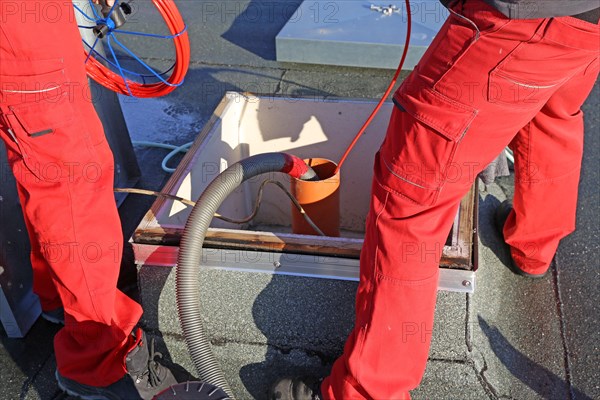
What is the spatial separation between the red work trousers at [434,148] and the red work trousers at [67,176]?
0.65 m

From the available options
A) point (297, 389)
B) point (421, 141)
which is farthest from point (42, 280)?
point (421, 141)

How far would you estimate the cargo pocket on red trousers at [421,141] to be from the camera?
125cm

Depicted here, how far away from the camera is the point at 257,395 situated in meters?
1.72

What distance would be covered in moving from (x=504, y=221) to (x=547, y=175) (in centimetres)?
45

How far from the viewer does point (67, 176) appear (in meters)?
1.44

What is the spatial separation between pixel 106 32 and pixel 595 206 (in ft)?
6.63

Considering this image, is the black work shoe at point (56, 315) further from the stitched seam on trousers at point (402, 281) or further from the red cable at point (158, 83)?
the stitched seam on trousers at point (402, 281)

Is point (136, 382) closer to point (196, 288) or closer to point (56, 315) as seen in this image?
point (196, 288)

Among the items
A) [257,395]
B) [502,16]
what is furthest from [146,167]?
[502,16]

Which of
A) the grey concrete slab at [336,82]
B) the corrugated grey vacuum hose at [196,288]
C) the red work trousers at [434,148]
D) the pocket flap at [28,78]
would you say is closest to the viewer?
the red work trousers at [434,148]

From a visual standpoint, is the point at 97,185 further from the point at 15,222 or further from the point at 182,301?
the point at 15,222

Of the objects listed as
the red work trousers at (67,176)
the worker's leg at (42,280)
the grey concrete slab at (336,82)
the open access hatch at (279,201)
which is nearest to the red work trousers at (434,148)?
the open access hatch at (279,201)

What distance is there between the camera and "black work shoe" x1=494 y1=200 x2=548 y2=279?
211 cm

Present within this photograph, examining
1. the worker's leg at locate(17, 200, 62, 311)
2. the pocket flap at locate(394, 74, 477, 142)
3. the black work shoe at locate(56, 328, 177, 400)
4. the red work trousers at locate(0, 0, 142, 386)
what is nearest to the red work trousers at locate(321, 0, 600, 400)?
the pocket flap at locate(394, 74, 477, 142)
